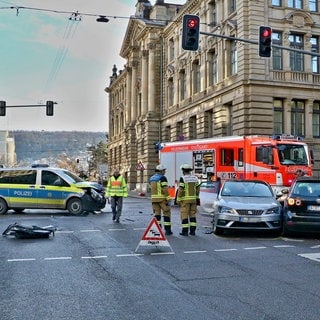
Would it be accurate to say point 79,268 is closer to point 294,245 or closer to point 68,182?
point 294,245

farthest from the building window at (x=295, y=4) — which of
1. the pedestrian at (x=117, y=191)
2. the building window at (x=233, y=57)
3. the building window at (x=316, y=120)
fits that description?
the pedestrian at (x=117, y=191)

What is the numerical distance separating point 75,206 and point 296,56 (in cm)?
2250

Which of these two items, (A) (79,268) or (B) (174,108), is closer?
(A) (79,268)

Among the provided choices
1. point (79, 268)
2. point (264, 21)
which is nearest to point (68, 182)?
point (79, 268)

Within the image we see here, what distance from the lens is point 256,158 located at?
22.5m

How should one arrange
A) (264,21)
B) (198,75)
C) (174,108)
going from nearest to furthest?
(264,21) → (198,75) → (174,108)

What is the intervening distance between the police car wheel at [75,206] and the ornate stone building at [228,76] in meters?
12.7

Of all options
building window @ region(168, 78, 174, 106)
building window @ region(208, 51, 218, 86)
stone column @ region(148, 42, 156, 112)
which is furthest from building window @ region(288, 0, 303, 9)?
stone column @ region(148, 42, 156, 112)

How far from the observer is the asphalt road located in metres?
5.84

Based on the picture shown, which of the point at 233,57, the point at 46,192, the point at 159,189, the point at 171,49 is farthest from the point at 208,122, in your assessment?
the point at 159,189

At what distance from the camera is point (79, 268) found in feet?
27.7

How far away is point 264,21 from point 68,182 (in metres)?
20.9

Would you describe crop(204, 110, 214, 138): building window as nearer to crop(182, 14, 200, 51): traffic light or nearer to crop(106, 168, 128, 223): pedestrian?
crop(182, 14, 200, 51): traffic light

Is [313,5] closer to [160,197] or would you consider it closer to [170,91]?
[170,91]
